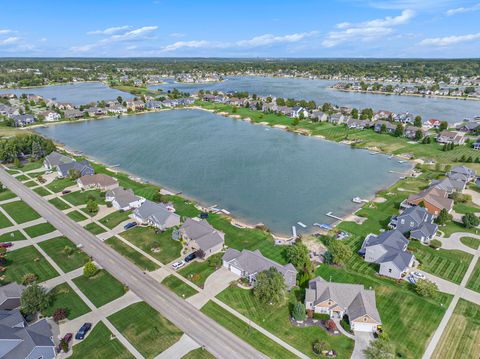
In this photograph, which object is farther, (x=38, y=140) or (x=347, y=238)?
(x=38, y=140)

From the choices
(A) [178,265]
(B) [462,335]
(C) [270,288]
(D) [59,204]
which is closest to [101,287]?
(A) [178,265]

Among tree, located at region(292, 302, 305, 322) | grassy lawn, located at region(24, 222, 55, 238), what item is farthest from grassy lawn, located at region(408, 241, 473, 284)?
grassy lawn, located at region(24, 222, 55, 238)

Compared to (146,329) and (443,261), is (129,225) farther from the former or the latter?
(443,261)

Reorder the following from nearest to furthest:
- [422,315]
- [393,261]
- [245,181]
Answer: [422,315], [393,261], [245,181]

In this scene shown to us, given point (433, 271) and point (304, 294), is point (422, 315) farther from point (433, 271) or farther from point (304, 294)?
point (304, 294)

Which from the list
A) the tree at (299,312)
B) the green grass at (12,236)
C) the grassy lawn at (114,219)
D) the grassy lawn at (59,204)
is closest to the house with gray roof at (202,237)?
the grassy lawn at (114,219)

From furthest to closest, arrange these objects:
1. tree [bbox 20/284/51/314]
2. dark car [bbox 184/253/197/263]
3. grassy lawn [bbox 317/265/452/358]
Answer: dark car [bbox 184/253/197/263] → tree [bbox 20/284/51/314] → grassy lawn [bbox 317/265/452/358]

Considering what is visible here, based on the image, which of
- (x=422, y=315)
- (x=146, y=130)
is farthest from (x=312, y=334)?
(x=146, y=130)

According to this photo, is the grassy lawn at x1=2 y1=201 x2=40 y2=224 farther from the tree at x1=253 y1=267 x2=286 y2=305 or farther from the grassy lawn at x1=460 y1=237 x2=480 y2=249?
the grassy lawn at x1=460 y1=237 x2=480 y2=249
